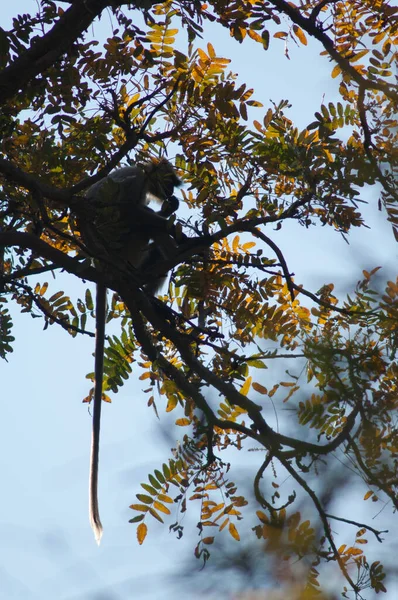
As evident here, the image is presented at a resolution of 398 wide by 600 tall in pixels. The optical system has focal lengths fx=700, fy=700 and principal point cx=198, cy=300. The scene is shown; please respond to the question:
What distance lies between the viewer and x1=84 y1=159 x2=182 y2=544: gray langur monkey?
320cm

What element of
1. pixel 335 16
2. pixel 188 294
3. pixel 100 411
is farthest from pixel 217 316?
pixel 335 16

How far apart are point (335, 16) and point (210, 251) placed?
137cm

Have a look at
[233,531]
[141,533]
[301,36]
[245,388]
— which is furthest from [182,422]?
[301,36]

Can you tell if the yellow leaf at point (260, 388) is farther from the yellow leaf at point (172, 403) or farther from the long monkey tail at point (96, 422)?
the long monkey tail at point (96, 422)

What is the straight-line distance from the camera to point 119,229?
335 cm

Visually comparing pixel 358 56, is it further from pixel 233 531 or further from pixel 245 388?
pixel 233 531

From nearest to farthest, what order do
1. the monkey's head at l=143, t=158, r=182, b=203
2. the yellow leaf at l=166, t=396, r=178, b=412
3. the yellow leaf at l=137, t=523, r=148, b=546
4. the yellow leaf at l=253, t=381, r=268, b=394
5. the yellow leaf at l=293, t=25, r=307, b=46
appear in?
the yellow leaf at l=137, t=523, r=148, b=546, the yellow leaf at l=253, t=381, r=268, b=394, the monkey's head at l=143, t=158, r=182, b=203, the yellow leaf at l=293, t=25, r=307, b=46, the yellow leaf at l=166, t=396, r=178, b=412

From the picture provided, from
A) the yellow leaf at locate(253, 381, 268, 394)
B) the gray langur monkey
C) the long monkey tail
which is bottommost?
the yellow leaf at locate(253, 381, 268, 394)

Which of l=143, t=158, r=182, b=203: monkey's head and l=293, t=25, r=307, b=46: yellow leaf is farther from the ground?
l=293, t=25, r=307, b=46: yellow leaf

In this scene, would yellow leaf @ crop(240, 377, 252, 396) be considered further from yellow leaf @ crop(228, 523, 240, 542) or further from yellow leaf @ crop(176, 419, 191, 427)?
yellow leaf @ crop(228, 523, 240, 542)

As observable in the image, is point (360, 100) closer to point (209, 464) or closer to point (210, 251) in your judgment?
point (210, 251)

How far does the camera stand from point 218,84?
11.4ft

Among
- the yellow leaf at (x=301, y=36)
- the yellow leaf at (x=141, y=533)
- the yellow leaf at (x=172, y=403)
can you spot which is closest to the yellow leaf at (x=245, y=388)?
the yellow leaf at (x=172, y=403)

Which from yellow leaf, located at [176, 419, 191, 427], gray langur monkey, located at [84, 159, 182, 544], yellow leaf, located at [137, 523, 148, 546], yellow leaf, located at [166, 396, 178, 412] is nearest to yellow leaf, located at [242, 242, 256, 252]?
gray langur monkey, located at [84, 159, 182, 544]
